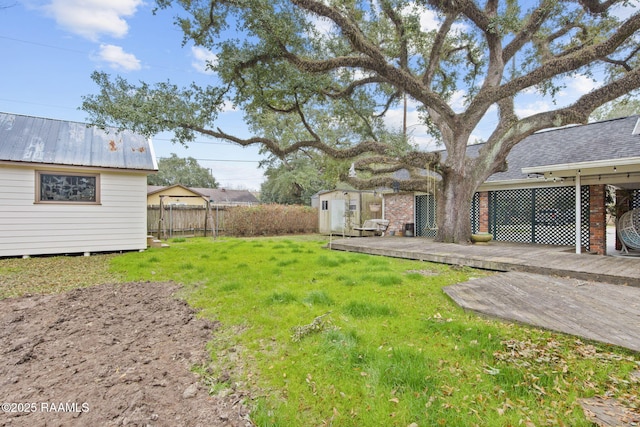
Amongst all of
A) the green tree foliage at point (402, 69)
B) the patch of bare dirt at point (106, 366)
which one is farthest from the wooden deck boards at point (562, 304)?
the green tree foliage at point (402, 69)

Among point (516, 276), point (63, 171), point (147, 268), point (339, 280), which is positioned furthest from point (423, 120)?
point (63, 171)

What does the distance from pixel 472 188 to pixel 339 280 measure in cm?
585

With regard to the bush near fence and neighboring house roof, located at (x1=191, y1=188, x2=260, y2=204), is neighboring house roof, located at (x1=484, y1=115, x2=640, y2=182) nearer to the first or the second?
the bush near fence

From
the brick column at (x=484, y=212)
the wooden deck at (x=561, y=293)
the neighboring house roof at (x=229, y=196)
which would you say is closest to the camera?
the wooden deck at (x=561, y=293)

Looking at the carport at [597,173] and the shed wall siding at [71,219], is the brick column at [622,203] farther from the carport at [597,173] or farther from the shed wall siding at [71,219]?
the shed wall siding at [71,219]

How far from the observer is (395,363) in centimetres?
232

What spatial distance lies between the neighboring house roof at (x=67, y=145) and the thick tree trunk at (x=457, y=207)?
8.66 m

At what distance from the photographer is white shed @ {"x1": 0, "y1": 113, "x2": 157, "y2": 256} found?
7.64 m

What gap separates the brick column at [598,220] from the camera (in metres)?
7.91

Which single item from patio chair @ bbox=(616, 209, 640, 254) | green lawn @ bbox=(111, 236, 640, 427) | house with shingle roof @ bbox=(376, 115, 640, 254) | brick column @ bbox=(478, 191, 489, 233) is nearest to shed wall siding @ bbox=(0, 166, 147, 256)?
green lawn @ bbox=(111, 236, 640, 427)

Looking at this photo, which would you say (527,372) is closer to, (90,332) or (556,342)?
(556,342)

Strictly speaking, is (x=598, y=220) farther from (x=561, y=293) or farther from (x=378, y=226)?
(x=378, y=226)

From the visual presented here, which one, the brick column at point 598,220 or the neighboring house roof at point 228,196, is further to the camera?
the neighboring house roof at point 228,196

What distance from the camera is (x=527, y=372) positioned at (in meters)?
2.18
